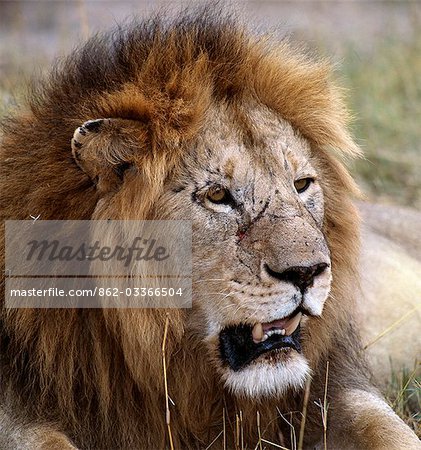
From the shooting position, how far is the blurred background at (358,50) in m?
7.73

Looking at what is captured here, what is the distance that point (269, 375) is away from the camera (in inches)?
128

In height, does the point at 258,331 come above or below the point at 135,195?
below

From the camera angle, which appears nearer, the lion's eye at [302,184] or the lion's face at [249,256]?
the lion's face at [249,256]

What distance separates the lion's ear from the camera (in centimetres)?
326

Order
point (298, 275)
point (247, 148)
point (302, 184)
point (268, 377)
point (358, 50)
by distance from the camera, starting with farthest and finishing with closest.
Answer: point (358, 50)
point (302, 184)
point (247, 148)
point (268, 377)
point (298, 275)

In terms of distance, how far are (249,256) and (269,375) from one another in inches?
15.7

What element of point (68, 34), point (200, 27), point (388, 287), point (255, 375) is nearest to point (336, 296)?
point (255, 375)

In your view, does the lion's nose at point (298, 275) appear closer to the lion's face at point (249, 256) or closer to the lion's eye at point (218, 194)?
the lion's face at point (249, 256)

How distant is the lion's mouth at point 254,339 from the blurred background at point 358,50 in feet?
4.51

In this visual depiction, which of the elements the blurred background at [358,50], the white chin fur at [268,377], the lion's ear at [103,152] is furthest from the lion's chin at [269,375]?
the blurred background at [358,50]

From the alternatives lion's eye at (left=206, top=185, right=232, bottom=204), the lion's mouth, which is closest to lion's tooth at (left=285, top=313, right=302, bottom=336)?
the lion's mouth

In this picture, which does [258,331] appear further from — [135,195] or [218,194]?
[135,195]

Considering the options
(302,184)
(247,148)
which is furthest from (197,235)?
(302,184)

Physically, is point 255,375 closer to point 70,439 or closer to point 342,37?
point 70,439
